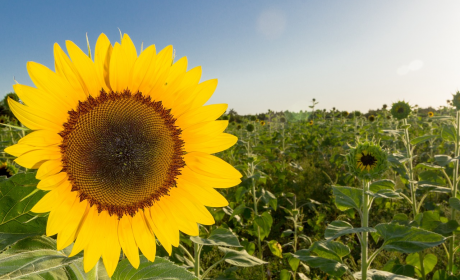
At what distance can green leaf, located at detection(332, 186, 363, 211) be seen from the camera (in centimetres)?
210

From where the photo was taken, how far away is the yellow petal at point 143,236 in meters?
0.92

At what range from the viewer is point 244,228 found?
4238mm

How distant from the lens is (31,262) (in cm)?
60

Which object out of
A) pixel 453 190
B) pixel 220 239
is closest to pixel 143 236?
pixel 220 239

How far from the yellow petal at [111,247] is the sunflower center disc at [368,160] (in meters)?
1.79

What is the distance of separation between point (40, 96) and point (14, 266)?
40 centimetres

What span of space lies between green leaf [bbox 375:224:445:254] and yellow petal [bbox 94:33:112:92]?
179 centimetres

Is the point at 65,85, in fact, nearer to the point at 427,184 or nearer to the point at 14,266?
the point at 14,266

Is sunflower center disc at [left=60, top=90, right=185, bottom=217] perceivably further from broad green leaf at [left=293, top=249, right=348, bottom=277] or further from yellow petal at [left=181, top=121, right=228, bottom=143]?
broad green leaf at [left=293, top=249, right=348, bottom=277]

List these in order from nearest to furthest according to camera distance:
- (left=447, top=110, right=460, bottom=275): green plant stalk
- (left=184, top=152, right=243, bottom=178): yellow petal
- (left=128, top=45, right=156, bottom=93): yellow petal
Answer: (left=128, top=45, right=156, bottom=93): yellow petal → (left=184, top=152, right=243, bottom=178): yellow petal → (left=447, top=110, right=460, bottom=275): green plant stalk

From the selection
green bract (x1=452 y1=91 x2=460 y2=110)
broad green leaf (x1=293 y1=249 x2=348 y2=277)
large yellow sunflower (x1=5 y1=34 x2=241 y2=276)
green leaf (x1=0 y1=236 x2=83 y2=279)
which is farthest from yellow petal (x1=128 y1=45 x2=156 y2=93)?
green bract (x1=452 y1=91 x2=460 y2=110)

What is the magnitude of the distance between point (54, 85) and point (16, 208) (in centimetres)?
32

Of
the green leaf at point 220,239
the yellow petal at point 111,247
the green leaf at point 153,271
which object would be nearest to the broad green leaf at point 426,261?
the green leaf at point 220,239

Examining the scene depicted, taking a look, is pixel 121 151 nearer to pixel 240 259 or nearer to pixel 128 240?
pixel 128 240
